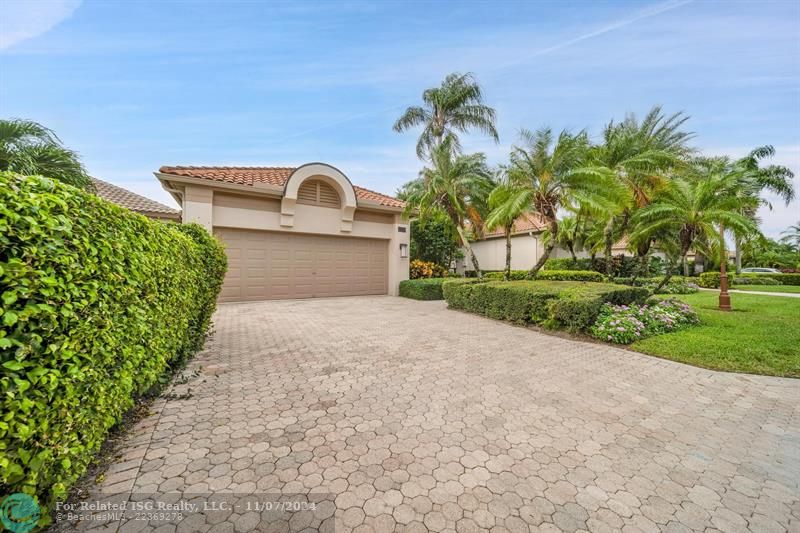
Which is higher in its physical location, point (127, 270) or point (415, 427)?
point (127, 270)

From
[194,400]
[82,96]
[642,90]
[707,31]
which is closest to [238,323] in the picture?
[194,400]

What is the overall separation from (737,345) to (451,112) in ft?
61.2

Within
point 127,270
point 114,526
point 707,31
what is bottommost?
point 114,526

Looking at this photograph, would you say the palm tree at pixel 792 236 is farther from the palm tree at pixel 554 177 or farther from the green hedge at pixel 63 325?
the green hedge at pixel 63 325

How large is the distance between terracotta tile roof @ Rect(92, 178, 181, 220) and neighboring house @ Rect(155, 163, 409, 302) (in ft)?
Result: 4.19

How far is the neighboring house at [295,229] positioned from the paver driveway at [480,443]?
24.6ft

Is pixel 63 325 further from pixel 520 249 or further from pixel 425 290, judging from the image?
pixel 520 249

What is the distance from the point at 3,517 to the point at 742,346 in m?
9.60

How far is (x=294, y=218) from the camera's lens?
1270 centimetres

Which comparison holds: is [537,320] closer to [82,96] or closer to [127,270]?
[127,270]

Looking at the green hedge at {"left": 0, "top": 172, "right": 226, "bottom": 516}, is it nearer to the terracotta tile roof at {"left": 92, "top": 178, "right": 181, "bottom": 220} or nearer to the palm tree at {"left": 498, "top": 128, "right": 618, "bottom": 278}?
the palm tree at {"left": 498, "top": 128, "right": 618, "bottom": 278}

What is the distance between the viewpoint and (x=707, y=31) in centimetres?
771

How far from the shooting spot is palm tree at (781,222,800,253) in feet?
129

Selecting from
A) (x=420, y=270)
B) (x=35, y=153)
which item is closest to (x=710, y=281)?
(x=420, y=270)
